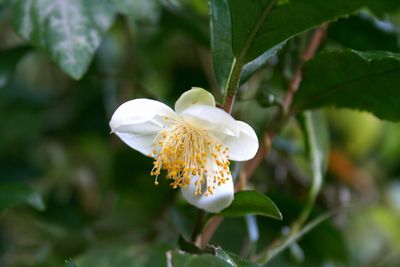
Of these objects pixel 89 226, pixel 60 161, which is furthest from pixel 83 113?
pixel 89 226

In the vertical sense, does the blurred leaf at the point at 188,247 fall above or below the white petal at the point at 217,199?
below

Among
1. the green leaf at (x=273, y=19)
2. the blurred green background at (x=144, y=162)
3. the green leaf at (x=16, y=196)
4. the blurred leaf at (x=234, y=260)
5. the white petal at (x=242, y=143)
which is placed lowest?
the blurred green background at (x=144, y=162)

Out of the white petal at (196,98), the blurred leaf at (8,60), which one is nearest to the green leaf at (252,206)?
the white petal at (196,98)

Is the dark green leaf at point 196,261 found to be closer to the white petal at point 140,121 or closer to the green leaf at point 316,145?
the white petal at point 140,121

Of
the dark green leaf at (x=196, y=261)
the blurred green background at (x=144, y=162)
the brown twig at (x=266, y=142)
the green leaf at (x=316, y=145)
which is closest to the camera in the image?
the dark green leaf at (x=196, y=261)

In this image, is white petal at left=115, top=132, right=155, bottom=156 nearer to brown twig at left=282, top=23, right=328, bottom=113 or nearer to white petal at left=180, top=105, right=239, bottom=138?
white petal at left=180, top=105, right=239, bottom=138

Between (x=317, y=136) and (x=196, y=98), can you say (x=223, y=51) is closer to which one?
(x=196, y=98)

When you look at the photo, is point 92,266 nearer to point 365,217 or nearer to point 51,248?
point 51,248
